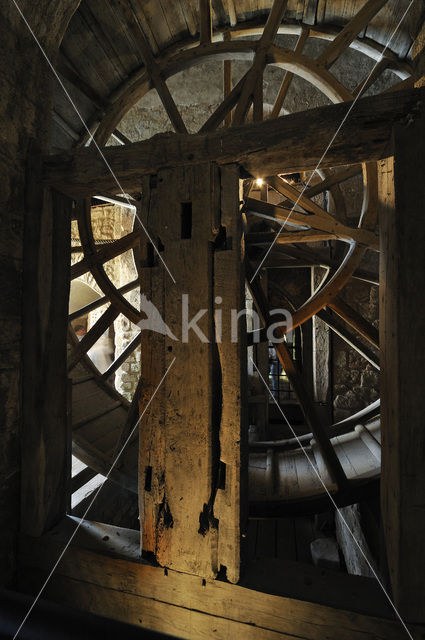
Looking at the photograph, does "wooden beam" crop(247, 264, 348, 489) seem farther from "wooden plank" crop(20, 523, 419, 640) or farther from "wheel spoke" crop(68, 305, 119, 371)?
"wheel spoke" crop(68, 305, 119, 371)

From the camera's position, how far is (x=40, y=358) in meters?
1.73

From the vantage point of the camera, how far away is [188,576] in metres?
1.43

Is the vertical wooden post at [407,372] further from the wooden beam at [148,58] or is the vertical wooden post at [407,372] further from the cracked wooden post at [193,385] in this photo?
the wooden beam at [148,58]

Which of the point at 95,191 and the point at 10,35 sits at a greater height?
the point at 10,35

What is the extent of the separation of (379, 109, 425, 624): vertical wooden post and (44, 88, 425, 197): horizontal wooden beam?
0.36 ft

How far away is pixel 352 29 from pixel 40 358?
3435 mm

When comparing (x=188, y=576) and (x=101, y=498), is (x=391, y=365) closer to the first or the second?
(x=188, y=576)

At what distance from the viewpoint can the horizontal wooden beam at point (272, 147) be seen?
131cm

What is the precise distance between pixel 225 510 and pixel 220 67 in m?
6.35

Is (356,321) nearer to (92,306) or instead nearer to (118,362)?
(118,362)

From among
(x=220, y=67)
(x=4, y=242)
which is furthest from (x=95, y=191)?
(x=220, y=67)

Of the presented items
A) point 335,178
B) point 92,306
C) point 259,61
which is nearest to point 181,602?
point 92,306

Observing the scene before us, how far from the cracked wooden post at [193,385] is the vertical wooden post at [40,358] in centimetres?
64

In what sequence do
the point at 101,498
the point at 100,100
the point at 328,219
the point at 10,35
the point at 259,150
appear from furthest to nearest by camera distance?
the point at 101,498 → the point at 100,100 → the point at 328,219 → the point at 10,35 → the point at 259,150
